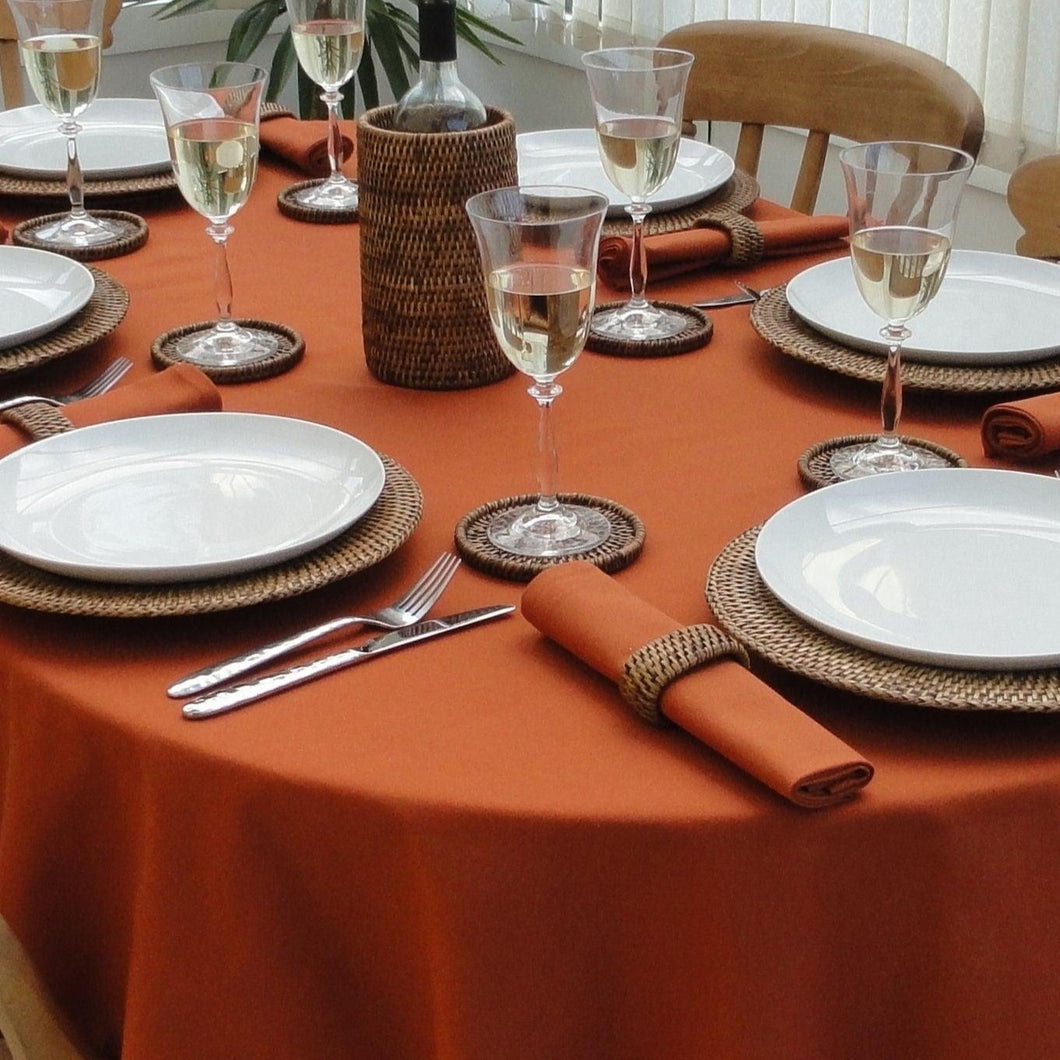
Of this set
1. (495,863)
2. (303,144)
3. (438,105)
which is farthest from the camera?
(303,144)

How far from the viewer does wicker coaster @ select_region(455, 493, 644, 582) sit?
3.15 ft

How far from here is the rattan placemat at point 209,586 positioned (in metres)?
0.89

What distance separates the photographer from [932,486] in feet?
3.30

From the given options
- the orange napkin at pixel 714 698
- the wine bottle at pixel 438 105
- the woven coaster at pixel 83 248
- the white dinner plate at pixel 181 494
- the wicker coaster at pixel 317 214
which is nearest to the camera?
the orange napkin at pixel 714 698

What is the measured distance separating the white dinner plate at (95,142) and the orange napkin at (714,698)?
1.03 m

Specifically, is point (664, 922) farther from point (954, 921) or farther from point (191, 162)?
point (191, 162)

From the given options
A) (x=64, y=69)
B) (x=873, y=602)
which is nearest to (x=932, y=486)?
(x=873, y=602)

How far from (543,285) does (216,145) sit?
0.42m

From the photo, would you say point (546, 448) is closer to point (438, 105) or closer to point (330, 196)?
point (438, 105)

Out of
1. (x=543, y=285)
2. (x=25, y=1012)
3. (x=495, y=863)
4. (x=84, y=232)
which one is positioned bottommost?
(x=25, y=1012)

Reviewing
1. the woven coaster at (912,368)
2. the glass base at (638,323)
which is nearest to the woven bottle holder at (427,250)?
the glass base at (638,323)

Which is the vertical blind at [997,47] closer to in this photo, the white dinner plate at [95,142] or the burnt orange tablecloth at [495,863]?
the white dinner plate at [95,142]

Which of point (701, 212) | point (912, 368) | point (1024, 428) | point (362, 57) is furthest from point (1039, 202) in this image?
point (362, 57)

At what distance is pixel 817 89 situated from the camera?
6.56 feet
